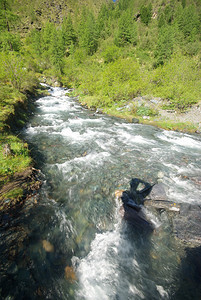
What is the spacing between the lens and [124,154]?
917cm

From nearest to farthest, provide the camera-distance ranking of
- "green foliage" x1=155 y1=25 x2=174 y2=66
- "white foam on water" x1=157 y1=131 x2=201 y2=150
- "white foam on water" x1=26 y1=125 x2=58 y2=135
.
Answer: "white foam on water" x1=157 y1=131 x2=201 y2=150
"white foam on water" x1=26 y1=125 x2=58 y2=135
"green foliage" x1=155 y1=25 x2=174 y2=66

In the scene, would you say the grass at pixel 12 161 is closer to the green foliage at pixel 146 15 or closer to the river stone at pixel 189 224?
the river stone at pixel 189 224

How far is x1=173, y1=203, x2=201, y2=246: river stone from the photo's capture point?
165 inches

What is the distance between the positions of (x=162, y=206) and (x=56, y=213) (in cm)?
418

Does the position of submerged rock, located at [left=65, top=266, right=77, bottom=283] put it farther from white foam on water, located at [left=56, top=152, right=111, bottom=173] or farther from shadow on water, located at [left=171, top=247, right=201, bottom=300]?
white foam on water, located at [left=56, top=152, right=111, bottom=173]

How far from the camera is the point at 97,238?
4.34 m

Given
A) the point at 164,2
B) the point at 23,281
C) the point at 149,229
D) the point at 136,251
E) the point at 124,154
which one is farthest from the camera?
the point at 164,2

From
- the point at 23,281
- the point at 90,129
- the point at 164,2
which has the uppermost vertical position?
the point at 164,2

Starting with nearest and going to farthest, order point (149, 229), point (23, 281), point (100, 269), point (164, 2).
Answer: point (23, 281), point (100, 269), point (149, 229), point (164, 2)

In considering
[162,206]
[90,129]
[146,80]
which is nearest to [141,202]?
[162,206]

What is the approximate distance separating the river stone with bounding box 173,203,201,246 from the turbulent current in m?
0.31

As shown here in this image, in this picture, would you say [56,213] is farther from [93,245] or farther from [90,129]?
[90,129]

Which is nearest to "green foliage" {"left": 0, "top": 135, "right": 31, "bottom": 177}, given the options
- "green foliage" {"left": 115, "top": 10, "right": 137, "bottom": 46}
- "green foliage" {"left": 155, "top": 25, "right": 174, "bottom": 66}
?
"green foliage" {"left": 155, "top": 25, "right": 174, "bottom": 66}

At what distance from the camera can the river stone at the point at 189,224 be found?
420 cm
